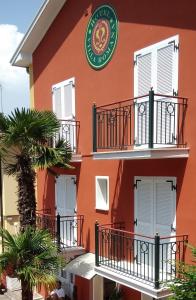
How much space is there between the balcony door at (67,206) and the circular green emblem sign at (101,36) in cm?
453

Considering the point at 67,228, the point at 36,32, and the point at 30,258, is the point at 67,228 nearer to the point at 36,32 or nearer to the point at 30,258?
the point at 30,258

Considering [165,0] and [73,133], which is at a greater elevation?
[165,0]

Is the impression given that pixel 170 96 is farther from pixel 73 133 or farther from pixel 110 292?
pixel 110 292

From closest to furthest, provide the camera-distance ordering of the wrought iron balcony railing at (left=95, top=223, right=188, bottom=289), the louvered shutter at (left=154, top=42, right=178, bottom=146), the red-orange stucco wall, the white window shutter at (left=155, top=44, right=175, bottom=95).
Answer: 1. the wrought iron balcony railing at (left=95, top=223, right=188, bottom=289)
2. the red-orange stucco wall
3. the louvered shutter at (left=154, top=42, right=178, bottom=146)
4. the white window shutter at (left=155, top=44, right=175, bottom=95)

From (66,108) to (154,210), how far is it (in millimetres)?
6078

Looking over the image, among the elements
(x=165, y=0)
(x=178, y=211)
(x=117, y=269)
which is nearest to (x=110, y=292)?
(x=117, y=269)

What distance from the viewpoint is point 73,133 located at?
609 inches

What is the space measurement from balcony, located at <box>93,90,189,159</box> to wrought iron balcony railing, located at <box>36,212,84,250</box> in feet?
12.4

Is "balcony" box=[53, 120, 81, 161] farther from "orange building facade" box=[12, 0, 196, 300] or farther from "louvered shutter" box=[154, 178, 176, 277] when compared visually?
"louvered shutter" box=[154, 178, 176, 277]

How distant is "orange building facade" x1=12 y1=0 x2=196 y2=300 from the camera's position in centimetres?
1055

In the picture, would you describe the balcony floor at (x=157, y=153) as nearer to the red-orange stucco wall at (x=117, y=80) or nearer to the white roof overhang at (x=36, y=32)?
the red-orange stucco wall at (x=117, y=80)

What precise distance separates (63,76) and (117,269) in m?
7.90

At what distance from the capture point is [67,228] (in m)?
16.0

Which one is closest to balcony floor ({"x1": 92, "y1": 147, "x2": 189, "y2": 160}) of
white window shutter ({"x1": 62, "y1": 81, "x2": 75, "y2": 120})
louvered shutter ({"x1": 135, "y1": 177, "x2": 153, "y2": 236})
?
louvered shutter ({"x1": 135, "y1": 177, "x2": 153, "y2": 236})
